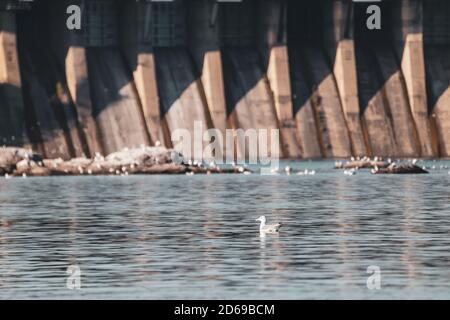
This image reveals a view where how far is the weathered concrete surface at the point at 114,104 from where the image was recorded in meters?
131

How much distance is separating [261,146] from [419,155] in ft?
52.1

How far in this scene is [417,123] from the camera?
144m

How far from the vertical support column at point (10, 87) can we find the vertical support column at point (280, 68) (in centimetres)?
2563

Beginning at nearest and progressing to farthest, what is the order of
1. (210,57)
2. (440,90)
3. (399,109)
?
(210,57) < (399,109) < (440,90)

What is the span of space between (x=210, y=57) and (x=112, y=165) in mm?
21697

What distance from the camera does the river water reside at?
40.5 m

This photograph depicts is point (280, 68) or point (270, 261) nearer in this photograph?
point (270, 261)

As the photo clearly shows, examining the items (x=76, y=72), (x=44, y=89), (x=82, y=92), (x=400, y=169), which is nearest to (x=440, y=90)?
(x=400, y=169)

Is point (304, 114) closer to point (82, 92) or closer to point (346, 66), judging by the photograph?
point (346, 66)

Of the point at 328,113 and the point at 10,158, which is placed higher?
the point at 328,113

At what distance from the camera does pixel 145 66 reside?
131375mm
